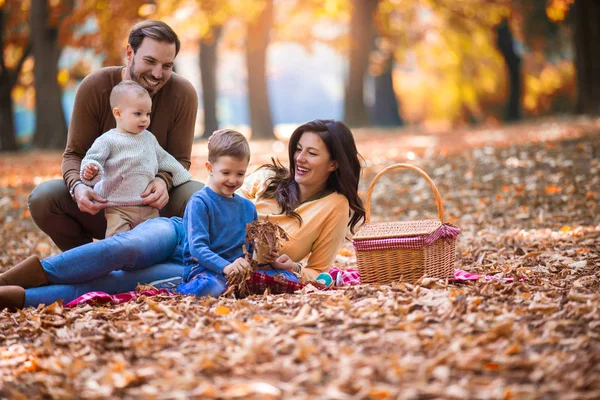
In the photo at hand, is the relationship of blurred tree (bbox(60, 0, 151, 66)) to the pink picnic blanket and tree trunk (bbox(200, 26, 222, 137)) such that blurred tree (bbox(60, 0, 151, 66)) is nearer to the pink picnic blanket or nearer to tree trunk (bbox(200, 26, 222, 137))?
tree trunk (bbox(200, 26, 222, 137))

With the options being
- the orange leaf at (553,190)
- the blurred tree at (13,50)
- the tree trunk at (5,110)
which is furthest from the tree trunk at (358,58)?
the orange leaf at (553,190)

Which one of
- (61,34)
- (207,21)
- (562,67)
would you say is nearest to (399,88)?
(562,67)

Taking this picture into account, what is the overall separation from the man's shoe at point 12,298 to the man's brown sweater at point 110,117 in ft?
3.01

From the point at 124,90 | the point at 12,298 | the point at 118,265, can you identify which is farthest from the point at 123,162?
the point at 12,298

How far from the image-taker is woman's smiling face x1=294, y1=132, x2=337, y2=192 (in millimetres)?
4750

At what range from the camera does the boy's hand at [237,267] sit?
4090mm

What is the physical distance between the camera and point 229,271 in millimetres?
4094

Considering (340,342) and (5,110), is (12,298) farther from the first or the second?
(5,110)

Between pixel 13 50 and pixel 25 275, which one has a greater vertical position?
pixel 13 50

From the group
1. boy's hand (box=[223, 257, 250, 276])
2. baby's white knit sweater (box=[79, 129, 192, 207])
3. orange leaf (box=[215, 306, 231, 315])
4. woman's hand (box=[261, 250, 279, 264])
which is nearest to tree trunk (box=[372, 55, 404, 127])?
baby's white knit sweater (box=[79, 129, 192, 207])

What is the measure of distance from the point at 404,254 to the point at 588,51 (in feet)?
40.5

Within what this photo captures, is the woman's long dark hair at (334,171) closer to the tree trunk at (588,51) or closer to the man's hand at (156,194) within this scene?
the man's hand at (156,194)

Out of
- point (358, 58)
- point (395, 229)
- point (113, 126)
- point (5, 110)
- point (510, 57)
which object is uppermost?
point (358, 58)

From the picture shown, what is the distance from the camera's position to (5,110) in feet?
66.9
